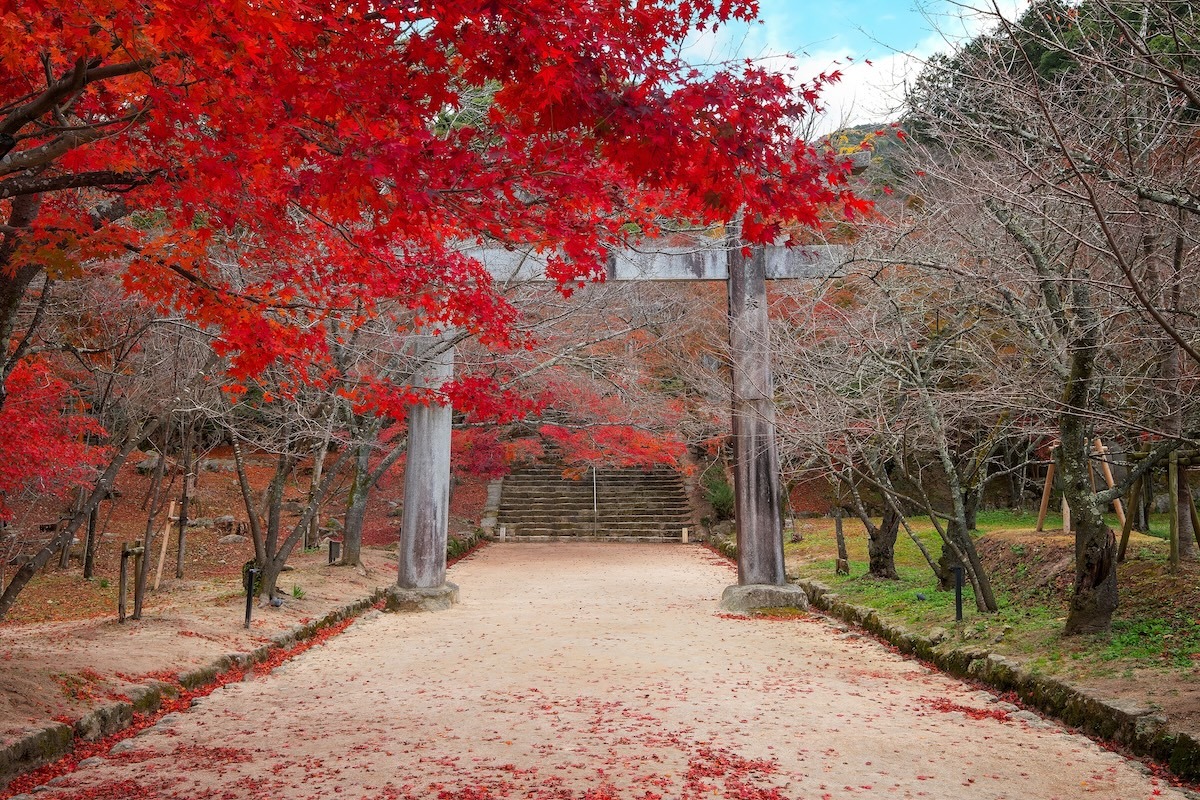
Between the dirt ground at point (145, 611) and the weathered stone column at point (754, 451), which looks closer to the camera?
the dirt ground at point (145, 611)

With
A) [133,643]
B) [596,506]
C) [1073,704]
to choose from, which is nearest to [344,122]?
[133,643]

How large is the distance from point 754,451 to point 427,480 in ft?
12.8

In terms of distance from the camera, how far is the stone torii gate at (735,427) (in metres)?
10.7

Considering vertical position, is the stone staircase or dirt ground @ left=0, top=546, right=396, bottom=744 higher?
the stone staircase

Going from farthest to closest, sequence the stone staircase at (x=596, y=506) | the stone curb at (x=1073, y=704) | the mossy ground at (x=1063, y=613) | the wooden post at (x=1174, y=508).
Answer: the stone staircase at (x=596, y=506) → the wooden post at (x=1174, y=508) → the mossy ground at (x=1063, y=613) → the stone curb at (x=1073, y=704)

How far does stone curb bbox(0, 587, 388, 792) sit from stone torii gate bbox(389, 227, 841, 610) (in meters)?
2.61

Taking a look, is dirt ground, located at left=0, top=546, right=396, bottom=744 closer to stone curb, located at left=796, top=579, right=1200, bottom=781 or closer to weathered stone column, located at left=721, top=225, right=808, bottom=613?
weathered stone column, located at left=721, top=225, right=808, bottom=613

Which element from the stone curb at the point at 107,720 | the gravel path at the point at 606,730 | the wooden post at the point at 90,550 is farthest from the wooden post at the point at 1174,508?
the wooden post at the point at 90,550

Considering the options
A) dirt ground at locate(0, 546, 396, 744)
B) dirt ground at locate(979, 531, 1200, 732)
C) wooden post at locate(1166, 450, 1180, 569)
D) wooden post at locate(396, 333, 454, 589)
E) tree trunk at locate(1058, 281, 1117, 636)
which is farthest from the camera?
wooden post at locate(396, 333, 454, 589)

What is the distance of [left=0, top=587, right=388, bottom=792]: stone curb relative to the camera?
454 cm

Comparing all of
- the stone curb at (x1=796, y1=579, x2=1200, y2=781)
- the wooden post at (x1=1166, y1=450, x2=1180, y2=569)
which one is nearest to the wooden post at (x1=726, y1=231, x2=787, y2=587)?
the stone curb at (x1=796, y1=579, x2=1200, y2=781)

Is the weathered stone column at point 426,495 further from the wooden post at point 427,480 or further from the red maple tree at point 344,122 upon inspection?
the red maple tree at point 344,122

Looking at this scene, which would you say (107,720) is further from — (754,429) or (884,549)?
(884,549)

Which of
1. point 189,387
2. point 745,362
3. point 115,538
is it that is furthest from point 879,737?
point 115,538
